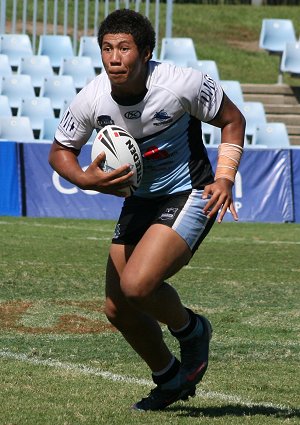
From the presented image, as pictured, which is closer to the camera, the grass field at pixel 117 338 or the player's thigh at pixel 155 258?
the player's thigh at pixel 155 258

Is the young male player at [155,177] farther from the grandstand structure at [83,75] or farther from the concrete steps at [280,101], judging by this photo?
the concrete steps at [280,101]

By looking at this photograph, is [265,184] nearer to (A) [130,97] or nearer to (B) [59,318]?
(B) [59,318]

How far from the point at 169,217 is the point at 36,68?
1597cm

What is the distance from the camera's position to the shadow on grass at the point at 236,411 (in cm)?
584

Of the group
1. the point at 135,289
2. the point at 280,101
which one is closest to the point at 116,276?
the point at 135,289


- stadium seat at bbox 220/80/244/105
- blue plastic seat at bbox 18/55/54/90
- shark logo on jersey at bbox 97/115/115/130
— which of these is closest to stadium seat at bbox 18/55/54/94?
blue plastic seat at bbox 18/55/54/90

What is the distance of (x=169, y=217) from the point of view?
5797mm

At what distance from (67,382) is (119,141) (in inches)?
66.2

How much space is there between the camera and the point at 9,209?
55.6 ft

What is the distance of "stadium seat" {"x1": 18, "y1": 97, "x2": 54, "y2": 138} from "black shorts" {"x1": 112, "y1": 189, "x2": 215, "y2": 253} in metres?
13.8

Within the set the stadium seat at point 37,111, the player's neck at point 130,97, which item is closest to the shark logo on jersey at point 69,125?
the player's neck at point 130,97

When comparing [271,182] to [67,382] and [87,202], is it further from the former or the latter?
[67,382]

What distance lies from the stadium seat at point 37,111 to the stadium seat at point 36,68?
5.16 feet

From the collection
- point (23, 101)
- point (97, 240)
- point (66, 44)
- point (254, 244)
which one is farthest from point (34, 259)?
point (66, 44)
